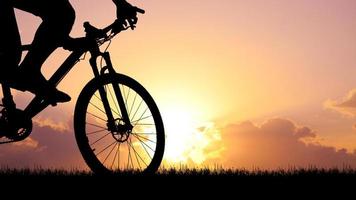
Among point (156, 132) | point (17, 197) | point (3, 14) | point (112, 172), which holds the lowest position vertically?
point (17, 197)

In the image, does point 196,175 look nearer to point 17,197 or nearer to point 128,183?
point 128,183

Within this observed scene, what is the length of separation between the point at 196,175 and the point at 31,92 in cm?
243

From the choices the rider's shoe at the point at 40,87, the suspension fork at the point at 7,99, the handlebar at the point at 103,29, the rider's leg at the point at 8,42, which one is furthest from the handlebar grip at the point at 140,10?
the suspension fork at the point at 7,99

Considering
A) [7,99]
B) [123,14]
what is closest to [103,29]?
[123,14]

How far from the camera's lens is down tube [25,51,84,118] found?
7.15m

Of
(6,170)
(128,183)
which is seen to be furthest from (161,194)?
(6,170)

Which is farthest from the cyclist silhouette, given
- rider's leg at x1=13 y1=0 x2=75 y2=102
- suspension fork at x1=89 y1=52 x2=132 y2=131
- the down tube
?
suspension fork at x1=89 y1=52 x2=132 y2=131

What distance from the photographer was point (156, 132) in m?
7.25

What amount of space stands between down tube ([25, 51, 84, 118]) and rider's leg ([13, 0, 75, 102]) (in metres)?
0.21

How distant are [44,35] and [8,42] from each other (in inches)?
17.0

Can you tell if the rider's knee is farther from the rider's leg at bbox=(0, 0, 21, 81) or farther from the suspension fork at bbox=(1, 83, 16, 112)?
the suspension fork at bbox=(1, 83, 16, 112)

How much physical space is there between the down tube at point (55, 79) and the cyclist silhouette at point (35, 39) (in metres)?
0.19

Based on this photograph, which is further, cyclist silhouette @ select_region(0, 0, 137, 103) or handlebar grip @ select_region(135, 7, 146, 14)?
handlebar grip @ select_region(135, 7, 146, 14)

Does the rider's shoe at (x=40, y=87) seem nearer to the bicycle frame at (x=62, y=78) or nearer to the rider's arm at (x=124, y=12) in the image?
the bicycle frame at (x=62, y=78)
